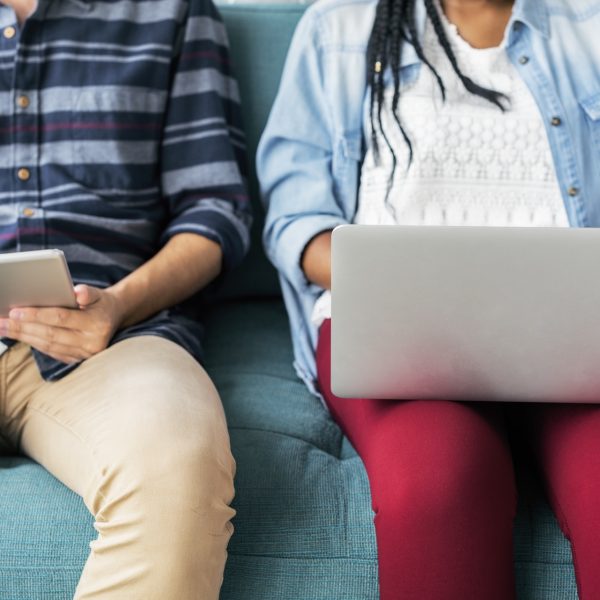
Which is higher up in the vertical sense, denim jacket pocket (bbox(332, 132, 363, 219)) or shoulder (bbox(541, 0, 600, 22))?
shoulder (bbox(541, 0, 600, 22))

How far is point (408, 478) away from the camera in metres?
0.95

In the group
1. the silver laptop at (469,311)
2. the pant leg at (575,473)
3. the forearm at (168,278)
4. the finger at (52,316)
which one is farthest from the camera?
the forearm at (168,278)

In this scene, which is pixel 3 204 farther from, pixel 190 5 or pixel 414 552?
pixel 414 552

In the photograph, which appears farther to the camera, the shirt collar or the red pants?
the shirt collar

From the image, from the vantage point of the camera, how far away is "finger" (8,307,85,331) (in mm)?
1113

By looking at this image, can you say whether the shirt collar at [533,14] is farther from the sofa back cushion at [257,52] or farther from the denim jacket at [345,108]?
the sofa back cushion at [257,52]

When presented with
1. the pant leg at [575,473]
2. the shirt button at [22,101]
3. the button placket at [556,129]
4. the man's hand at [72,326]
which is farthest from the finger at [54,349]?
the button placket at [556,129]

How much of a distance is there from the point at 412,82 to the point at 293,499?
68 cm

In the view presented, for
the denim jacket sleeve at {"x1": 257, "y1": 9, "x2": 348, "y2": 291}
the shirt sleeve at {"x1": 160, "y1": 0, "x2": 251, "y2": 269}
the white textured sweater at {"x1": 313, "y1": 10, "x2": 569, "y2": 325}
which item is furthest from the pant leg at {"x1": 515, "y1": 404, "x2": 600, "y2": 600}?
the shirt sleeve at {"x1": 160, "y1": 0, "x2": 251, "y2": 269}

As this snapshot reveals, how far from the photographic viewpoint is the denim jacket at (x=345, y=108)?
134 cm

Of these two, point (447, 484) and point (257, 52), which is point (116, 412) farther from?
point (257, 52)

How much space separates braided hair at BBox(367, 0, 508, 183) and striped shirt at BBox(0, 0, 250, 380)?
252 mm

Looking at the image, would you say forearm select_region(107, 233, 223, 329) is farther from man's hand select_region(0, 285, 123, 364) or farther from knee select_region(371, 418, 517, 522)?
knee select_region(371, 418, 517, 522)

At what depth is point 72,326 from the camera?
116 cm
